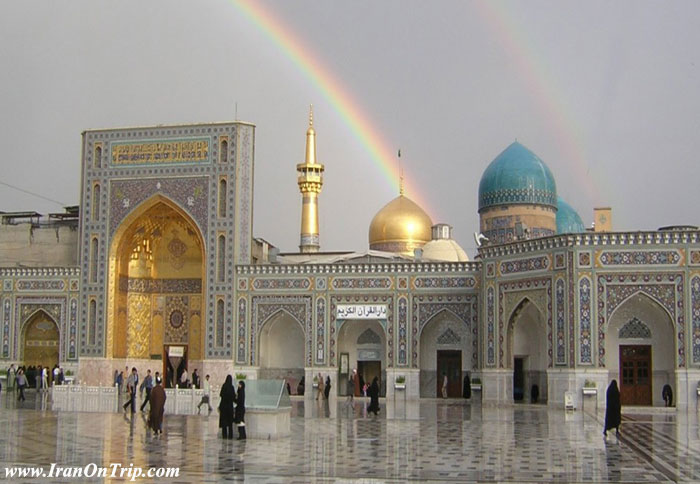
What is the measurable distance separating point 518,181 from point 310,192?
11.3m

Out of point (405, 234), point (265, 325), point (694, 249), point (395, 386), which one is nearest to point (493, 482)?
point (694, 249)

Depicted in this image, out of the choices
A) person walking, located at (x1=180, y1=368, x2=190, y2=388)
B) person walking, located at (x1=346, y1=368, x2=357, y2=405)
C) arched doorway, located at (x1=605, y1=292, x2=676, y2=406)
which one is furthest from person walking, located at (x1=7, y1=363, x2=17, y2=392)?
arched doorway, located at (x1=605, y1=292, x2=676, y2=406)

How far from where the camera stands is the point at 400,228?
131 feet

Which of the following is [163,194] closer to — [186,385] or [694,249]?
[186,385]

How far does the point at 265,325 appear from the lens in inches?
1219

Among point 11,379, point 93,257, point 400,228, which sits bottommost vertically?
point 11,379

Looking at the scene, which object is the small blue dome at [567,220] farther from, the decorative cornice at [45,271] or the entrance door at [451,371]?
the decorative cornice at [45,271]

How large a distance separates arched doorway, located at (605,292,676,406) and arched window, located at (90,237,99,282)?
16.9 metres

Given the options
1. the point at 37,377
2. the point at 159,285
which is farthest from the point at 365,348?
the point at 37,377

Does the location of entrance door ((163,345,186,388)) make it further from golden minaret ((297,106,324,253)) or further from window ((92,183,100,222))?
golden minaret ((297,106,324,253))

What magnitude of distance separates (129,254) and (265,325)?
5940 millimetres

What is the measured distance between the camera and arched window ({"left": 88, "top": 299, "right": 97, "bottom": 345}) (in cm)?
3167

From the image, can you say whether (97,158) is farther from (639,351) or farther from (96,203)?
(639,351)

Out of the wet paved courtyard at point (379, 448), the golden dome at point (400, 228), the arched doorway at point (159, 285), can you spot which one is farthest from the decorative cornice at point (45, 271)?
the golden dome at point (400, 228)
